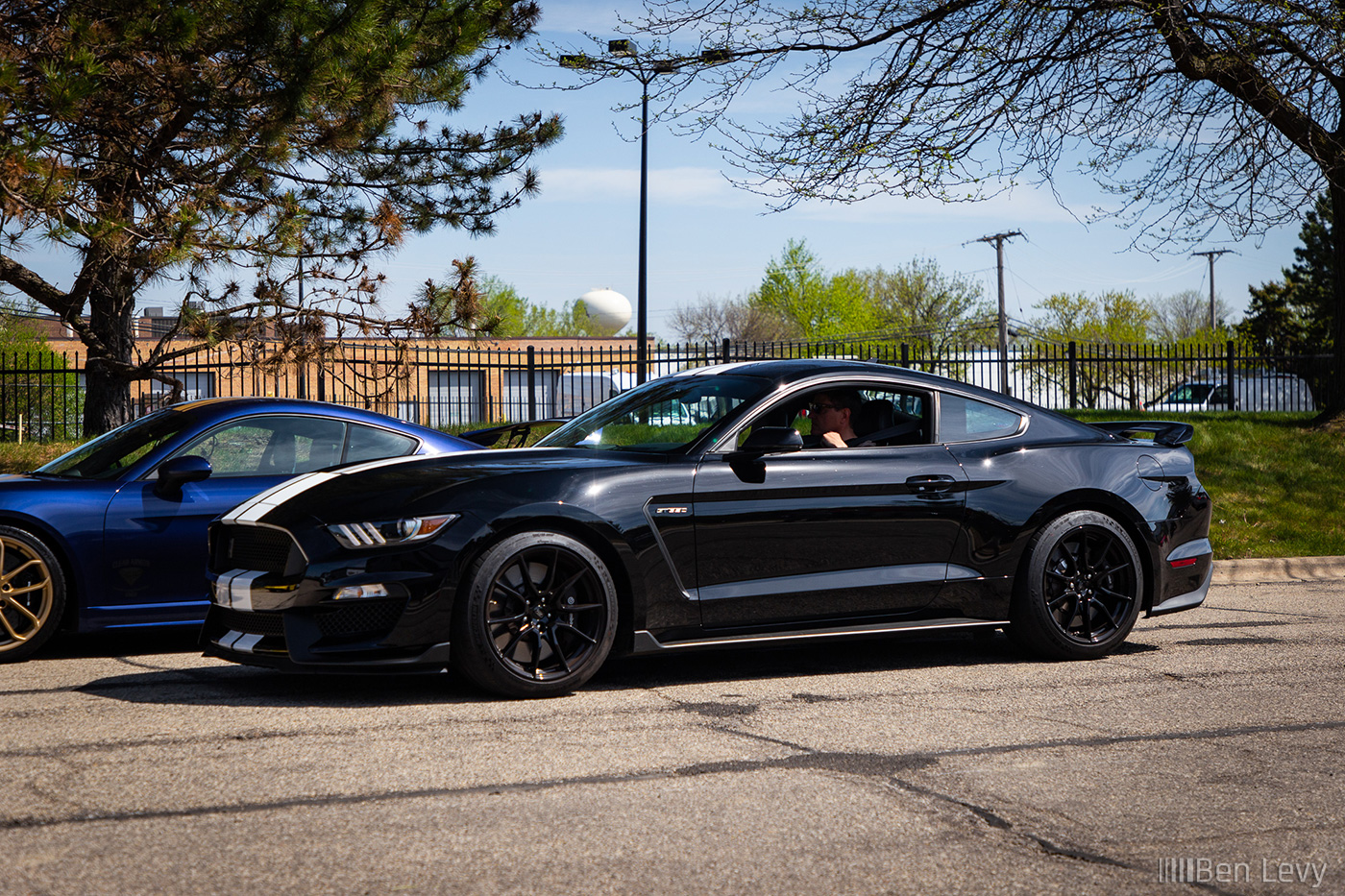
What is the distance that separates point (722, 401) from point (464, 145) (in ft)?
32.9

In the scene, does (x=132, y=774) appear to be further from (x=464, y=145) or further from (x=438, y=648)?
Result: (x=464, y=145)

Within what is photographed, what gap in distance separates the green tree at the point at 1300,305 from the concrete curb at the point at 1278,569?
43.7m

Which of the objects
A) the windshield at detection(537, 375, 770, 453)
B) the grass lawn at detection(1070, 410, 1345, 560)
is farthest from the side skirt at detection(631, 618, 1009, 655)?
the grass lawn at detection(1070, 410, 1345, 560)

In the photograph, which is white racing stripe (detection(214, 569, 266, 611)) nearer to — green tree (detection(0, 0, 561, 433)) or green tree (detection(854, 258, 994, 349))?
green tree (detection(0, 0, 561, 433))

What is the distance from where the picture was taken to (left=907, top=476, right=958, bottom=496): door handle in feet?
20.2

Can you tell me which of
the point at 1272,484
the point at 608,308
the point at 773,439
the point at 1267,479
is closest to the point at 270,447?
the point at 773,439

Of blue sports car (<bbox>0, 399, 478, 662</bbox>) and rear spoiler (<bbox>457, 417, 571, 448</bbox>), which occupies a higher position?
rear spoiler (<bbox>457, 417, 571, 448</bbox>)

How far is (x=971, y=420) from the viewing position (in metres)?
6.54

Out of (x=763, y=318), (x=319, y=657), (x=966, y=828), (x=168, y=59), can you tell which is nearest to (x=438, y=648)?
(x=319, y=657)

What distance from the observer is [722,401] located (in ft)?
20.3

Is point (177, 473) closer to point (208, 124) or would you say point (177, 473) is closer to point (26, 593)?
point (26, 593)

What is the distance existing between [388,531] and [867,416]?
2692mm

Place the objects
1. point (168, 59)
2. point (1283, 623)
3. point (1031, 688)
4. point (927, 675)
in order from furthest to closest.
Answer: point (168, 59), point (1283, 623), point (927, 675), point (1031, 688)

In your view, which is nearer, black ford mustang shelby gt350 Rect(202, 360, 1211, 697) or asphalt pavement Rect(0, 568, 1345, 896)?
asphalt pavement Rect(0, 568, 1345, 896)
